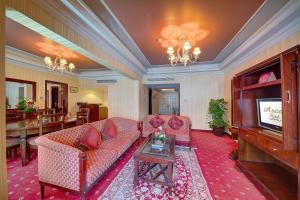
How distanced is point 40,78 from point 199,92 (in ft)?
20.7

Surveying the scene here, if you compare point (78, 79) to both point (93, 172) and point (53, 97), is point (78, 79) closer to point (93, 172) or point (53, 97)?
point (53, 97)

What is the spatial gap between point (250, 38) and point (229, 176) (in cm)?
289

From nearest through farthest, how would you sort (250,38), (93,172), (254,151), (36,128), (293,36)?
(93,172)
(293,36)
(254,151)
(36,128)
(250,38)

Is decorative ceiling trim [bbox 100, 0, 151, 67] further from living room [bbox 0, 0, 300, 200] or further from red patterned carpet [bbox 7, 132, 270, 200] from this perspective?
red patterned carpet [bbox 7, 132, 270, 200]

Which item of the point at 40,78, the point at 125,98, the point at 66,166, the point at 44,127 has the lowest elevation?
the point at 66,166

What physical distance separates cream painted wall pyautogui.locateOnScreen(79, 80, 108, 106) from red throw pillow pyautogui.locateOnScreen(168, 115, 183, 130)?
4358 mm

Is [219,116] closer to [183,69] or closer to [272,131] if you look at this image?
[183,69]

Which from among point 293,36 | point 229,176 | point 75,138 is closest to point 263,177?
point 229,176

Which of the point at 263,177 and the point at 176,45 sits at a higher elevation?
the point at 176,45

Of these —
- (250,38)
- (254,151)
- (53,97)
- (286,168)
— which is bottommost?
(286,168)

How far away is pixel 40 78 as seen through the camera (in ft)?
17.0

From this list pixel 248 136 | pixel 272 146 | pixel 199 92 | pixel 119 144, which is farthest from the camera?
pixel 199 92

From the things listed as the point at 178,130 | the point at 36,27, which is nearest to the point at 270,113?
the point at 178,130

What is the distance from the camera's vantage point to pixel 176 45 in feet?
11.5
